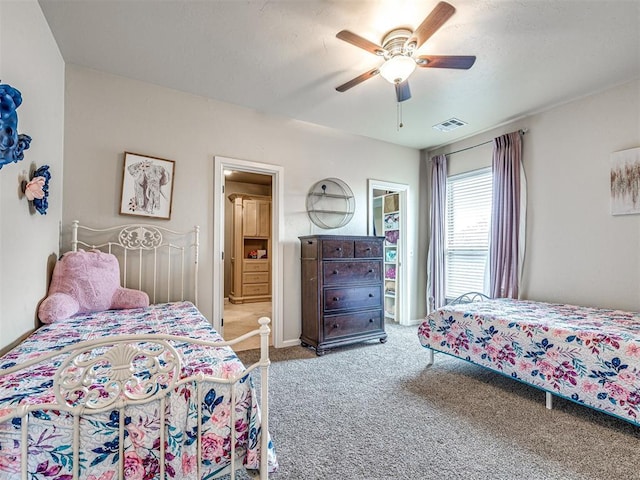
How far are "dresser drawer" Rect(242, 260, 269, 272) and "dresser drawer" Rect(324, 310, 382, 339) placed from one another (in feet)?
11.3

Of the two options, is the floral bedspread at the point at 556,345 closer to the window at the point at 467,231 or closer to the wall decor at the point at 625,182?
the wall decor at the point at 625,182

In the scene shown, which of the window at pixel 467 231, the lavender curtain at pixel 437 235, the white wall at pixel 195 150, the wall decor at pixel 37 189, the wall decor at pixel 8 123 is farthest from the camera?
the lavender curtain at pixel 437 235

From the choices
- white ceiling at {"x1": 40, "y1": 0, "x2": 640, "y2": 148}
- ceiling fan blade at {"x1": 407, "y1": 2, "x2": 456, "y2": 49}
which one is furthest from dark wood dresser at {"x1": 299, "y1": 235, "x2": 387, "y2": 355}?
ceiling fan blade at {"x1": 407, "y1": 2, "x2": 456, "y2": 49}

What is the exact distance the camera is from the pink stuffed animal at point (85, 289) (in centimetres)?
206

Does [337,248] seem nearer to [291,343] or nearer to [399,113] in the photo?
[291,343]

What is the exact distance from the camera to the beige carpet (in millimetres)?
3705

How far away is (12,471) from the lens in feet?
3.01

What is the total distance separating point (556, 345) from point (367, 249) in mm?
1952

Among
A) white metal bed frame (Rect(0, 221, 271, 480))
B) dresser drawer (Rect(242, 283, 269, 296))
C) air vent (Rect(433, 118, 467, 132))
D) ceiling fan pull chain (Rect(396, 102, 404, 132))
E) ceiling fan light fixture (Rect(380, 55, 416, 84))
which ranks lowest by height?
dresser drawer (Rect(242, 283, 269, 296))

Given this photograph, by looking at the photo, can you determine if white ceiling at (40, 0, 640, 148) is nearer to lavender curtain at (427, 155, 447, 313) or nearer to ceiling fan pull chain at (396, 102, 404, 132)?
ceiling fan pull chain at (396, 102, 404, 132)

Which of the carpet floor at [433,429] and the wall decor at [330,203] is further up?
the wall decor at [330,203]

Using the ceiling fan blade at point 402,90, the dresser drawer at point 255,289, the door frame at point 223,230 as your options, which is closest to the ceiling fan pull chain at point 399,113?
the ceiling fan blade at point 402,90

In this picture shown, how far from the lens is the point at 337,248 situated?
11.2 feet

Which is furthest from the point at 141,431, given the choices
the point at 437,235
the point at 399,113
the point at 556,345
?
the point at 437,235
